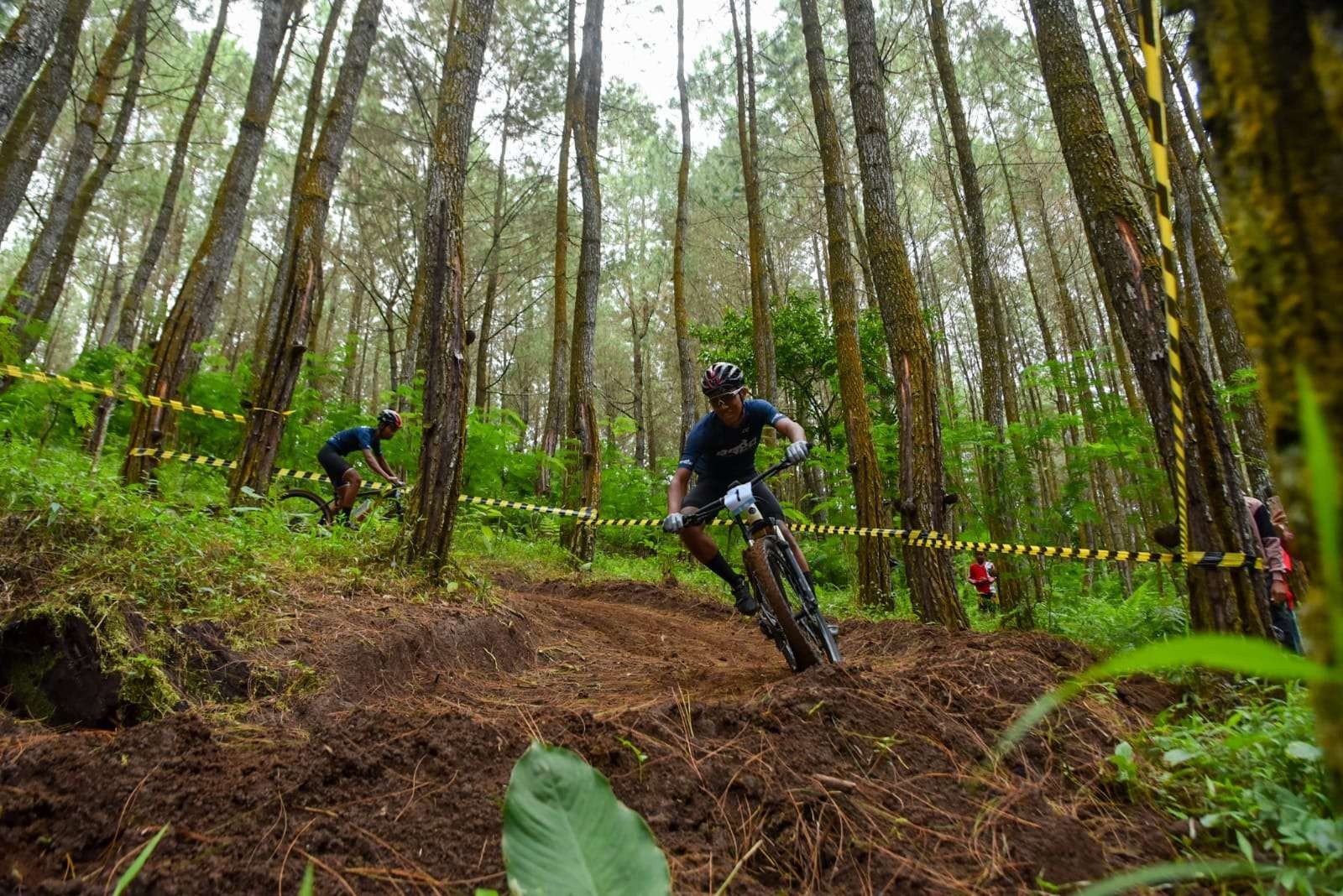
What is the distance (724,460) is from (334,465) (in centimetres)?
531

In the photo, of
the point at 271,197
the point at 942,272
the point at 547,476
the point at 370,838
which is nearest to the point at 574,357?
the point at 547,476

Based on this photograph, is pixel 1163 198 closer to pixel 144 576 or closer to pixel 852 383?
pixel 144 576

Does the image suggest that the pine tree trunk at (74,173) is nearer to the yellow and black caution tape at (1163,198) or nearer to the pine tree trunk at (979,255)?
the yellow and black caution tape at (1163,198)

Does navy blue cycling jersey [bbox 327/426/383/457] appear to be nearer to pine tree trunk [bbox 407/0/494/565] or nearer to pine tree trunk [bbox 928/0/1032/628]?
pine tree trunk [bbox 407/0/494/565]

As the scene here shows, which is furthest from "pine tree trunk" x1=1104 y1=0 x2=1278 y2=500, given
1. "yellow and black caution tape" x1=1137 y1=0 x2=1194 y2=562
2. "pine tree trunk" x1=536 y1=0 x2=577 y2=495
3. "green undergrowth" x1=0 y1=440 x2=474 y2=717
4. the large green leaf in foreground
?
"pine tree trunk" x1=536 y1=0 x2=577 y2=495

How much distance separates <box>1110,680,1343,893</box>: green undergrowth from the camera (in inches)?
71.0

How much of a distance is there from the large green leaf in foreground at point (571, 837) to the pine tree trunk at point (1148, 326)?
3.37 metres

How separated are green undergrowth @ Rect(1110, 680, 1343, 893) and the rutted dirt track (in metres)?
0.11

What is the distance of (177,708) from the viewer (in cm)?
283

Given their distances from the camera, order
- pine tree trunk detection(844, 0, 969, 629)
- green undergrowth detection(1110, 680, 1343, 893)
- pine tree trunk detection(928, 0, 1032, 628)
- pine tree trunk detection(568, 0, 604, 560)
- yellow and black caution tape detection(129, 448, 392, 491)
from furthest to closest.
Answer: pine tree trunk detection(928, 0, 1032, 628), pine tree trunk detection(568, 0, 604, 560), yellow and black caution tape detection(129, 448, 392, 491), pine tree trunk detection(844, 0, 969, 629), green undergrowth detection(1110, 680, 1343, 893)

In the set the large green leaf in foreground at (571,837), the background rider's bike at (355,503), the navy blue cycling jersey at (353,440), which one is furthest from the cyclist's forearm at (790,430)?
the navy blue cycling jersey at (353,440)

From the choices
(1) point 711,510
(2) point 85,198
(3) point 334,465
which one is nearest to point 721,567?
(1) point 711,510

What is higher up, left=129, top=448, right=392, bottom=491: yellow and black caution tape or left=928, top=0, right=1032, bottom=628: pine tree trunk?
left=928, top=0, right=1032, bottom=628: pine tree trunk

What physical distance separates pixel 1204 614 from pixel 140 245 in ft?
107
